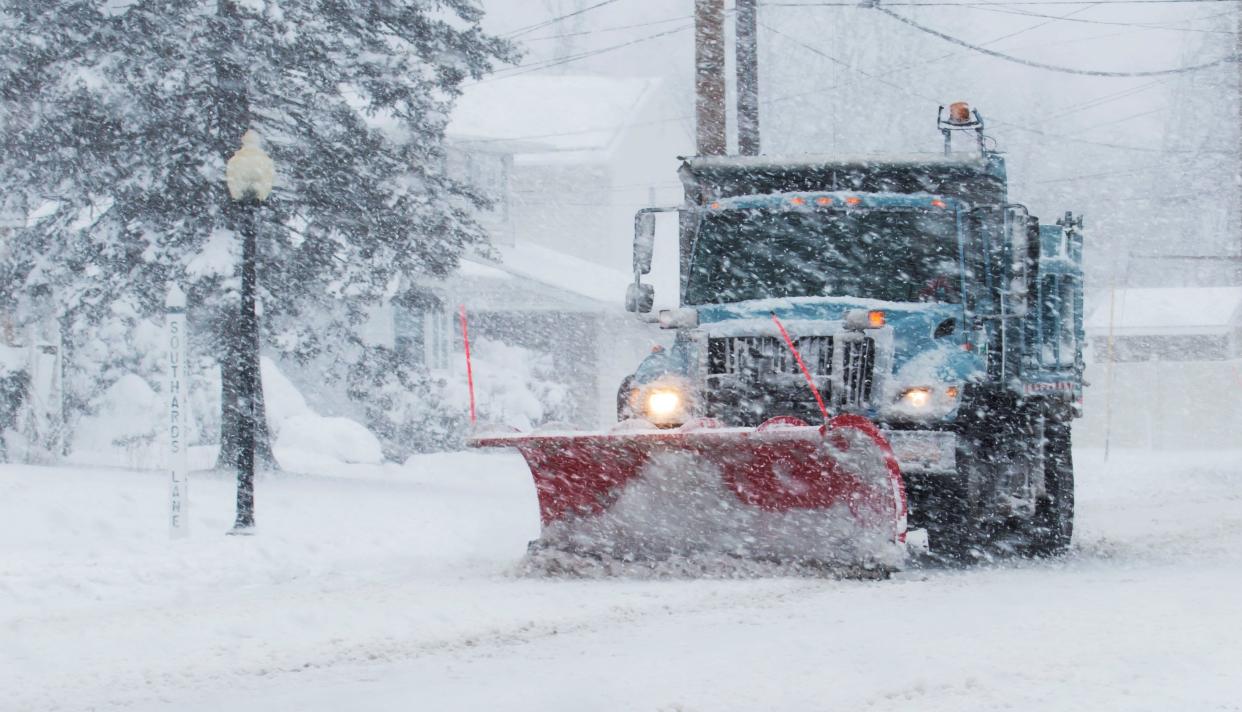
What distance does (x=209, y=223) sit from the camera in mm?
16734

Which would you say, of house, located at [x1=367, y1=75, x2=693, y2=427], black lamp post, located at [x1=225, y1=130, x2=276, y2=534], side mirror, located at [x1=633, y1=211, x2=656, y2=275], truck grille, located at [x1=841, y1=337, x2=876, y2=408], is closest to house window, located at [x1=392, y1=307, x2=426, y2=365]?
house, located at [x1=367, y1=75, x2=693, y2=427]

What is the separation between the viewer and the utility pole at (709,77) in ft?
51.0

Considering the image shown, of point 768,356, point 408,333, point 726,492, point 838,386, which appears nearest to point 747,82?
point 768,356

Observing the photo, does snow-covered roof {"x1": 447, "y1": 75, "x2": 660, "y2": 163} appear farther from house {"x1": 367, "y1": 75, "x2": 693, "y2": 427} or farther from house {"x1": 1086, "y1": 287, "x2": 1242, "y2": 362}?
house {"x1": 1086, "y1": 287, "x2": 1242, "y2": 362}

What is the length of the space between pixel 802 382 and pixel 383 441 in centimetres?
1555

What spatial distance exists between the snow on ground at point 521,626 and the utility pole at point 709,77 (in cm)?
447

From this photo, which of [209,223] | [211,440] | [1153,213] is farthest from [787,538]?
[1153,213]

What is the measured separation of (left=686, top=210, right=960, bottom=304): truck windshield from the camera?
1070cm

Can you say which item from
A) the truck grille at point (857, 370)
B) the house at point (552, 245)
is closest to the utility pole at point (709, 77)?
Result: the truck grille at point (857, 370)

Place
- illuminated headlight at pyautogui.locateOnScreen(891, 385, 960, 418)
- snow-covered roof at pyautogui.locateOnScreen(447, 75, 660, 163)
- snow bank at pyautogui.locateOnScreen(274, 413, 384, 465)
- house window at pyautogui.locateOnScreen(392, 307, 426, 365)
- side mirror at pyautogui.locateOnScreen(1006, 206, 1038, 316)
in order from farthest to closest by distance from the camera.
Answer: snow-covered roof at pyautogui.locateOnScreen(447, 75, 660, 163)
house window at pyautogui.locateOnScreen(392, 307, 426, 365)
snow bank at pyautogui.locateOnScreen(274, 413, 384, 465)
side mirror at pyautogui.locateOnScreen(1006, 206, 1038, 316)
illuminated headlight at pyautogui.locateOnScreen(891, 385, 960, 418)

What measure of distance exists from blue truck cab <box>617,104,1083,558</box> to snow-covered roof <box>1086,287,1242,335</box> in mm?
28057

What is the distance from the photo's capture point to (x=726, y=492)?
9555mm

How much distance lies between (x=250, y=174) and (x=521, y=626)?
527cm

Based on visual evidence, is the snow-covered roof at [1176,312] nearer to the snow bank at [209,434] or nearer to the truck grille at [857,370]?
the snow bank at [209,434]
